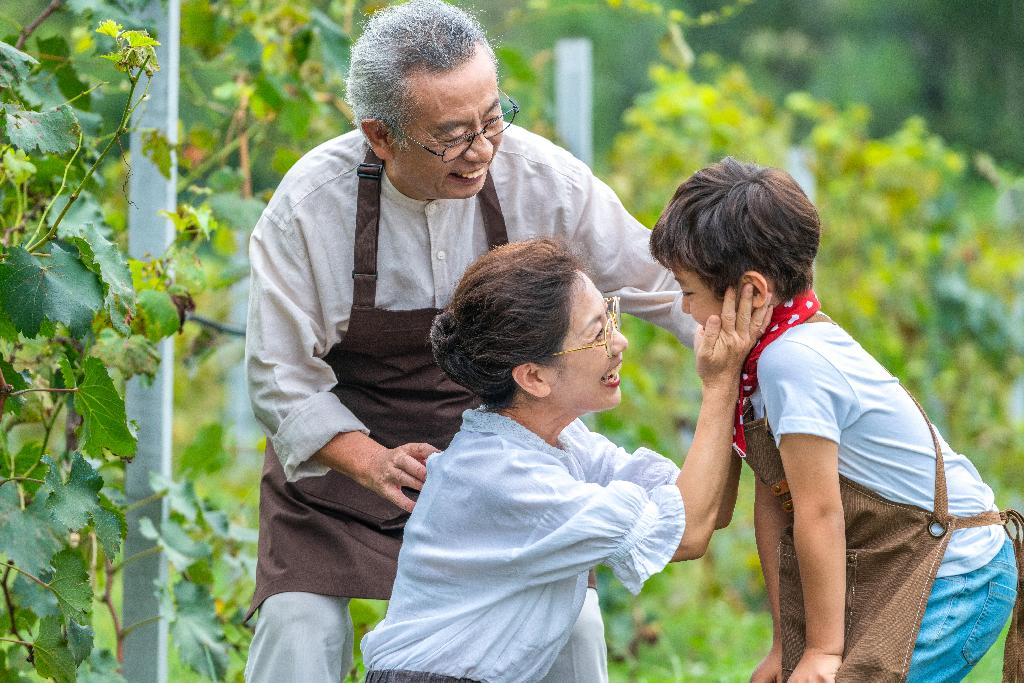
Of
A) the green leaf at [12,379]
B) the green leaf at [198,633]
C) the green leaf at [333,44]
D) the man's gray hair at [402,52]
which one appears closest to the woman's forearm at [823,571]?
the man's gray hair at [402,52]

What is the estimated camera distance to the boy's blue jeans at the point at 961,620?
2307 millimetres

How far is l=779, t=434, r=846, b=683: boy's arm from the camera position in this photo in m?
→ 2.24

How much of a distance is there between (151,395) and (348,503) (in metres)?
0.62

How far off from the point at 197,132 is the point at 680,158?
2.73 metres

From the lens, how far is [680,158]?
6012 mm

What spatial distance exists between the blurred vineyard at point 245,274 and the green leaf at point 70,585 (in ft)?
0.08

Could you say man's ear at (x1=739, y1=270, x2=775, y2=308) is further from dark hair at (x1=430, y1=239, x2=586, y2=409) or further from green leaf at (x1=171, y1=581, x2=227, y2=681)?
green leaf at (x1=171, y1=581, x2=227, y2=681)

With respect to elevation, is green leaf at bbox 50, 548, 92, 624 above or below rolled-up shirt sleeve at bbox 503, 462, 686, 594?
below

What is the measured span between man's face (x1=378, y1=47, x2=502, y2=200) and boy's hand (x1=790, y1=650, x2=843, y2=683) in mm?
1068

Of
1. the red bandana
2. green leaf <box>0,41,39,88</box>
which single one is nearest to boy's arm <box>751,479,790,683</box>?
the red bandana

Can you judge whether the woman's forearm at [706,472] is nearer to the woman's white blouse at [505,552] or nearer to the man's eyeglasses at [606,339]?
the woman's white blouse at [505,552]

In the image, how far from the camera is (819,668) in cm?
227

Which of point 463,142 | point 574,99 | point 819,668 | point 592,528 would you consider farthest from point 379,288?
point 574,99

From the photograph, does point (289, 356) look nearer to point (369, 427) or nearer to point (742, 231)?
point (369, 427)
